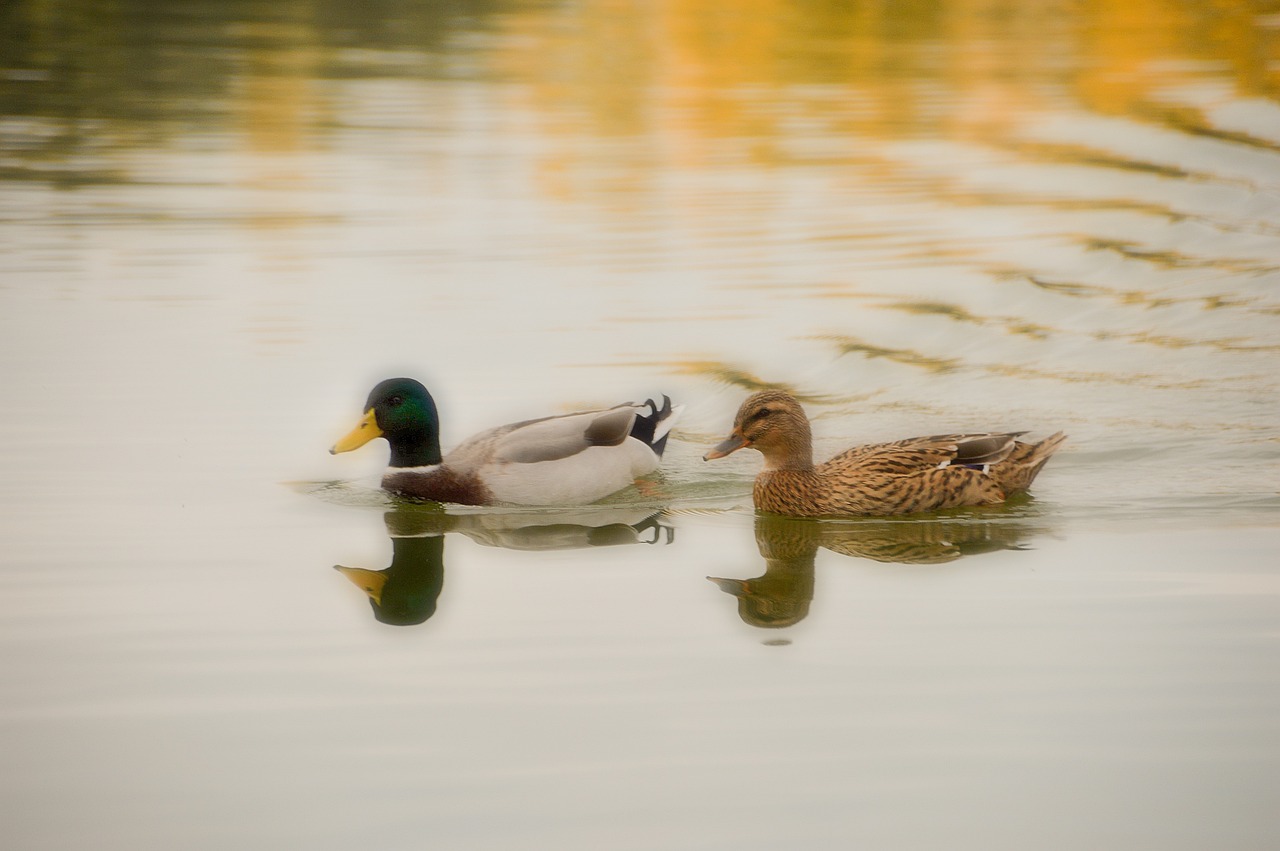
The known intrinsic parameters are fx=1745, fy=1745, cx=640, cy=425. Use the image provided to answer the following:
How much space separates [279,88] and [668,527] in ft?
62.4

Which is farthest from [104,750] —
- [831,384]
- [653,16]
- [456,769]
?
[653,16]

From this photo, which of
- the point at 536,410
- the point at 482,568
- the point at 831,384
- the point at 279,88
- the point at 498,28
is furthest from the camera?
the point at 498,28

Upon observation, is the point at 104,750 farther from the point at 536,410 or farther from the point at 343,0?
the point at 343,0

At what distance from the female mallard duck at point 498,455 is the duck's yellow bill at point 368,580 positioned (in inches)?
51.6

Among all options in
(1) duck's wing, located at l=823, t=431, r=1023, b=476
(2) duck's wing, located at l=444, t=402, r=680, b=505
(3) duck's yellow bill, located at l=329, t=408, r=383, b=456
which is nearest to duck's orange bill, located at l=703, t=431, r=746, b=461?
(1) duck's wing, located at l=823, t=431, r=1023, b=476

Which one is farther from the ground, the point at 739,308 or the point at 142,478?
the point at 739,308

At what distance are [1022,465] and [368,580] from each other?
11.9 ft

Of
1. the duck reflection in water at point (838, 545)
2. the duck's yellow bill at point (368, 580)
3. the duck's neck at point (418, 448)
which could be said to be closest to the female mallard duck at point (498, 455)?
the duck's neck at point (418, 448)

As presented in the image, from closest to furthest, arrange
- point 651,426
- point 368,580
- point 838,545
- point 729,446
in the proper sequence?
point 368,580, point 838,545, point 729,446, point 651,426

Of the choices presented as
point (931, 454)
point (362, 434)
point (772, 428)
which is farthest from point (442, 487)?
point (931, 454)

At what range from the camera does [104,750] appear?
19.8 feet

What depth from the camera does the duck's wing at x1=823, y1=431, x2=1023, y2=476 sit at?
917 centimetres

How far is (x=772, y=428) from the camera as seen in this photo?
366 inches

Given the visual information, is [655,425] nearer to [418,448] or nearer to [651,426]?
[651,426]
